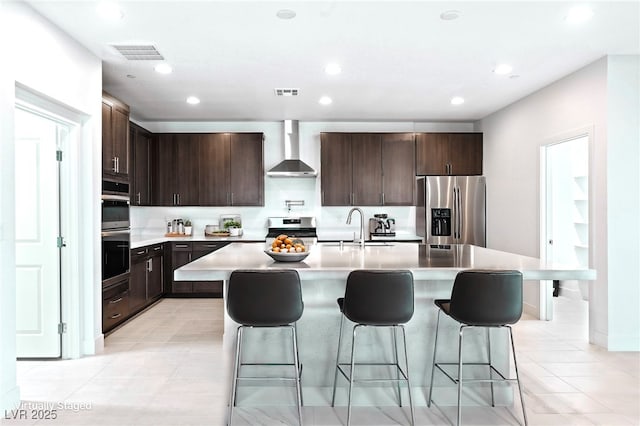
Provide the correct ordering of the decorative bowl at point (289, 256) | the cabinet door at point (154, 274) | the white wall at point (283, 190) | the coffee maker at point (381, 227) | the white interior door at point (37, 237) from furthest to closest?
1. the white wall at point (283, 190)
2. the coffee maker at point (381, 227)
3. the cabinet door at point (154, 274)
4. the white interior door at point (37, 237)
5. the decorative bowl at point (289, 256)

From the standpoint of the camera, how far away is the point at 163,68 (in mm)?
4398

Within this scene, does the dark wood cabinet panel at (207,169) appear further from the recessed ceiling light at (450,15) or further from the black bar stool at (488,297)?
the black bar stool at (488,297)

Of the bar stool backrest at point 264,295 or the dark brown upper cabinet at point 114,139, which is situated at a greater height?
the dark brown upper cabinet at point 114,139

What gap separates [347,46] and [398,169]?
320cm

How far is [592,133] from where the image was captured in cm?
434

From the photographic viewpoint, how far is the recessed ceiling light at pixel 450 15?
318cm

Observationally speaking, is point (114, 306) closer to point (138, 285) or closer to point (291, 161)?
point (138, 285)

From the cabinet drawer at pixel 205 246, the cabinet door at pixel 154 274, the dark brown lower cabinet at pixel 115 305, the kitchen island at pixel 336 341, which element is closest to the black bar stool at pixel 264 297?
the kitchen island at pixel 336 341

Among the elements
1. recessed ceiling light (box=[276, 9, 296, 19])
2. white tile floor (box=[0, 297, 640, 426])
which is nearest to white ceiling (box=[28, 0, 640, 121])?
recessed ceiling light (box=[276, 9, 296, 19])

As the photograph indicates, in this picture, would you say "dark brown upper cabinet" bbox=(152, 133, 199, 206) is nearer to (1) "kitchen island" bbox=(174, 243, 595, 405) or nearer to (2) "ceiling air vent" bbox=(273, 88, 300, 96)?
(2) "ceiling air vent" bbox=(273, 88, 300, 96)

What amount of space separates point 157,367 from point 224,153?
12.2 feet

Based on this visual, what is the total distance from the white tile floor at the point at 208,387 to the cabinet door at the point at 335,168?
280 cm

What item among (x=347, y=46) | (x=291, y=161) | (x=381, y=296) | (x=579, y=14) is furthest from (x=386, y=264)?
(x=291, y=161)

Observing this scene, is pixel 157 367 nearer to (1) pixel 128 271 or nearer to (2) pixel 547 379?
(1) pixel 128 271
